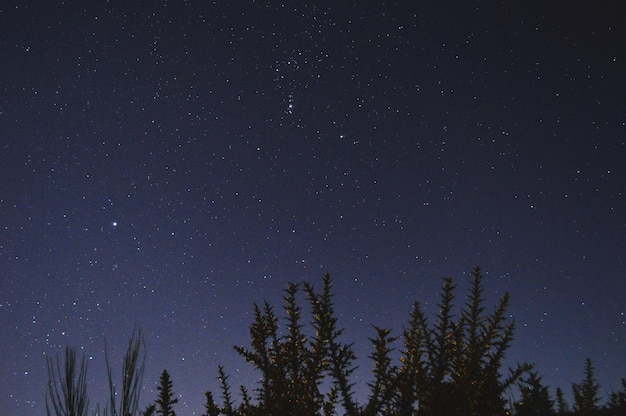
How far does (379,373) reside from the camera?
7.16 ft

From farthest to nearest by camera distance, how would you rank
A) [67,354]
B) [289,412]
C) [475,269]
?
[67,354]
[475,269]
[289,412]

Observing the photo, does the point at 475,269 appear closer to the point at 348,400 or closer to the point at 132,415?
the point at 348,400

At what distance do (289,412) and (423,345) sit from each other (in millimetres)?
856

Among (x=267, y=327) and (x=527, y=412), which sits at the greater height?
(x=267, y=327)

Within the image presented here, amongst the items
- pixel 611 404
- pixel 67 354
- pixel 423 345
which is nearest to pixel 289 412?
pixel 423 345

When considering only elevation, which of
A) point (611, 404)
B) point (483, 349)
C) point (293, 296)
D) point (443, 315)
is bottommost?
point (611, 404)

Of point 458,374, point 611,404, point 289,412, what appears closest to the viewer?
point 289,412

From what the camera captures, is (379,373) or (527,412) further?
(527,412)

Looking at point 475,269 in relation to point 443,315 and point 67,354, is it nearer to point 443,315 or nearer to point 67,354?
point 443,315

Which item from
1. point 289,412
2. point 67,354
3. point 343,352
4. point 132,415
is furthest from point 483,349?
point 67,354

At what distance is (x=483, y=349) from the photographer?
2.23 m

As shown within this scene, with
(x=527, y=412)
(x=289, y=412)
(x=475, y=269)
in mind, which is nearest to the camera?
(x=289, y=412)

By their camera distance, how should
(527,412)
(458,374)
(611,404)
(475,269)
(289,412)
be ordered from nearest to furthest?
(289,412) < (458,374) < (527,412) < (475,269) < (611,404)

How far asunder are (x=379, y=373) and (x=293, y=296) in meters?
0.60
